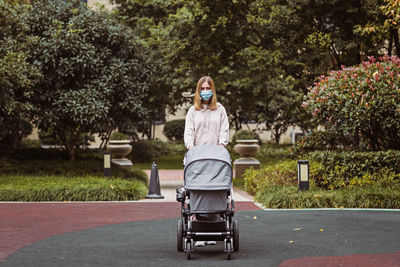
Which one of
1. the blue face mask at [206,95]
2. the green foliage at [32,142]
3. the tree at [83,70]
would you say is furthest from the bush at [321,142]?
the green foliage at [32,142]

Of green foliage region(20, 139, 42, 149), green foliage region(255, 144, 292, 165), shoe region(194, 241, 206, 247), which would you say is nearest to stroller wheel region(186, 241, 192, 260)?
shoe region(194, 241, 206, 247)

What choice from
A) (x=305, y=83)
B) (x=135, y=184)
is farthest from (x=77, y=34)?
(x=305, y=83)

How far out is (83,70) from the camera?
1702cm

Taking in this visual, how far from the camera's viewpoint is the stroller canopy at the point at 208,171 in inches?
291

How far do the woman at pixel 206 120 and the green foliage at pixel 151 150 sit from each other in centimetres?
2036

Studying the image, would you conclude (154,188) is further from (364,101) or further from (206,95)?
(206,95)

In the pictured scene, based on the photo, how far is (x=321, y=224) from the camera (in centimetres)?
1002

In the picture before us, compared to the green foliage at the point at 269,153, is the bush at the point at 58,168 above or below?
below

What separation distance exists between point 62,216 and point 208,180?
459 centimetres

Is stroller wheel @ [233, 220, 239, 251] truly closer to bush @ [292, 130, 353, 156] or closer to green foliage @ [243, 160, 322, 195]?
green foliage @ [243, 160, 322, 195]

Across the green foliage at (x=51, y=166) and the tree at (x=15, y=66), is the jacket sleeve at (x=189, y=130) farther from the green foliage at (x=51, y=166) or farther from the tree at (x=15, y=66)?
the green foliage at (x=51, y=166)

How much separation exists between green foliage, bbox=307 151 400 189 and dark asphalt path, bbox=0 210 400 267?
2685mm

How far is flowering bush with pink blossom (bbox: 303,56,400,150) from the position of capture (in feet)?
45.3

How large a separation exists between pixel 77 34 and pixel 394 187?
9009mm
